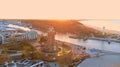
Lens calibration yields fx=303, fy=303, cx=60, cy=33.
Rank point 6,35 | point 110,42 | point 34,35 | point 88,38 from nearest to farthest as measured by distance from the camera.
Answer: point 6,35
point 34,35
point 110,42
point 88,38

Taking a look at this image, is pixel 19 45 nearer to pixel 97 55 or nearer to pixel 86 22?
pixel 97 55

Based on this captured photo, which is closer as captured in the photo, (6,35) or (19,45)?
(19,45)

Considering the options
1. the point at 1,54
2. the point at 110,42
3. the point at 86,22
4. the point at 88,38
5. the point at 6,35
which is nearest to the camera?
the point at 1,54

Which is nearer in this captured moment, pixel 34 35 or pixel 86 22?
pixel 34 35

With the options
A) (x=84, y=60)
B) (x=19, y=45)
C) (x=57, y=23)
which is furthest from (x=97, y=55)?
(x=57, y=23)

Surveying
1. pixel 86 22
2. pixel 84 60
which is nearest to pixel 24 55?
pixel 84 60

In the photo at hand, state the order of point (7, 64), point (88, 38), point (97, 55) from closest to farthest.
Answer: point (7, 64) → point (97, 55) → point (88, 38)

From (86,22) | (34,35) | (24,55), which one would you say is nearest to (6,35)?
(34,35)

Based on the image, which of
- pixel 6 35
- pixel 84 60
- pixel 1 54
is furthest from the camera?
pixel 6 35

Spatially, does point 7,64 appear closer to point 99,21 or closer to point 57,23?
point 57,23
